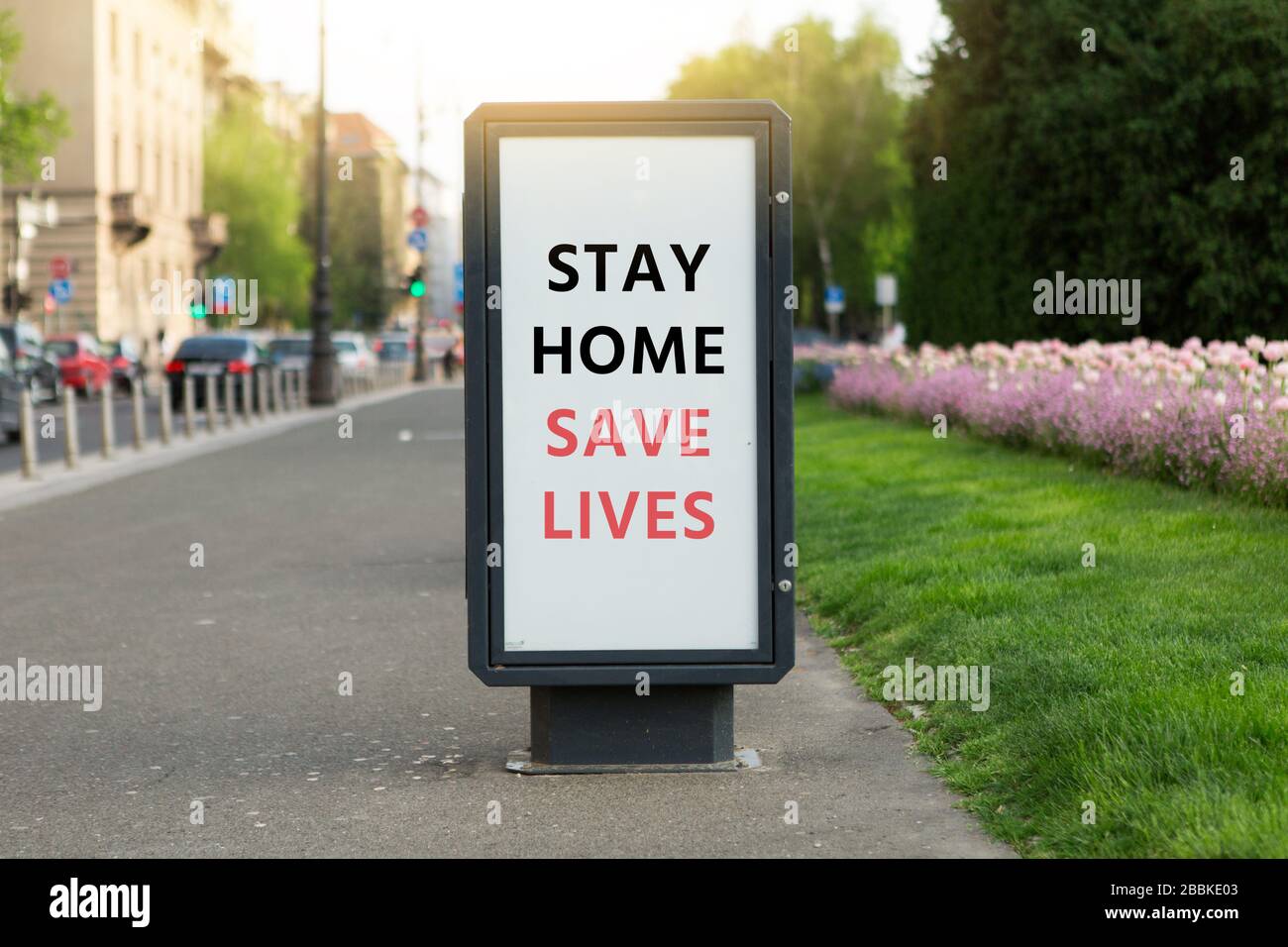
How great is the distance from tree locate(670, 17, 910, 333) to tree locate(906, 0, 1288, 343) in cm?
3335

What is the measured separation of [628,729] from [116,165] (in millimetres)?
60765

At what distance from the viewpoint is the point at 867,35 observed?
64438 mm

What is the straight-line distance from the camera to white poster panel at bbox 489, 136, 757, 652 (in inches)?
226

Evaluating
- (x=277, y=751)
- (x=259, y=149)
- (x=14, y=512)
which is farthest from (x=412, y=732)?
(x=259, y=149)

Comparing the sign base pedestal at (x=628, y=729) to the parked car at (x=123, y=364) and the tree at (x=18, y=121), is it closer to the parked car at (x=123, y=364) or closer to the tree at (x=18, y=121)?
the tree at (x=18, y=121)

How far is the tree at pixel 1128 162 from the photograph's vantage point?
21.8 m

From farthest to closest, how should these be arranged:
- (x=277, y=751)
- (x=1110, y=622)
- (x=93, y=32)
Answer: (x=93, y=32) → (x=1110, y=622) → (x=277, y=751)

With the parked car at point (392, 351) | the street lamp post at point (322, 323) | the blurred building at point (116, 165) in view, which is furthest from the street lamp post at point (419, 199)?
the street lamp post at point (322, 323)

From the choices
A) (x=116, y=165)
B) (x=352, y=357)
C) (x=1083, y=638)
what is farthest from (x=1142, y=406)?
(x=116, y=165)

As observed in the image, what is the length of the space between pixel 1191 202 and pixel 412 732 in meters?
18.1

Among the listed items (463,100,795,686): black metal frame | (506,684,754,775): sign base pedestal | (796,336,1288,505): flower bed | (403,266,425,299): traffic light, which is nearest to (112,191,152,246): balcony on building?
(403,266,425,299): traffic light

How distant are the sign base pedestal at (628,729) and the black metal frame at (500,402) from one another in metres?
0.15

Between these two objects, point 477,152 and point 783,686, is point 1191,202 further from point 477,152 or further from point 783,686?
point 477,152

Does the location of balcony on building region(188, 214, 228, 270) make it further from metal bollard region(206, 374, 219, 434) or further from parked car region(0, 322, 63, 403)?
metal bollard region(206, 374, 219, 434)
